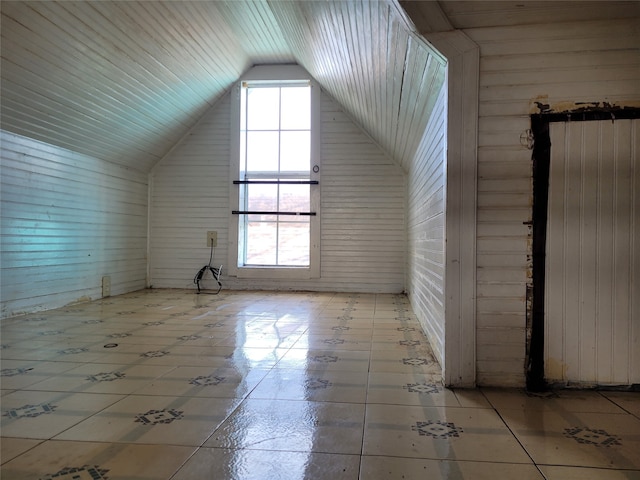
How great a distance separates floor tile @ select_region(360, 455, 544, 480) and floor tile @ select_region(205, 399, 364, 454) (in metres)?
0.13

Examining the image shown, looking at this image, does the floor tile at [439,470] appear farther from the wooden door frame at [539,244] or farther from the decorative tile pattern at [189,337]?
the decorative tile pattern at [189,337]

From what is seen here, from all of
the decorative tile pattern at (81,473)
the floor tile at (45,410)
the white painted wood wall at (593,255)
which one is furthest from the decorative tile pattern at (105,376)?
the white painted wood wall at (593,255)

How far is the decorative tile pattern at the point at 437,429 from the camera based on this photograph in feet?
5.65

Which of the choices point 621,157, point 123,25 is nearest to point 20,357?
point 123,25

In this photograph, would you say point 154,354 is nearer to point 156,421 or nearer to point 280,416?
point 156,421

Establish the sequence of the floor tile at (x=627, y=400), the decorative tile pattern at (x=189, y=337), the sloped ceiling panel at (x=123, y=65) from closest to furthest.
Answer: the floor tile at (x=627, y=400), the decorative tile pattern at (x=189, y=337), the sloped ceiling panel at (x=123, y=65)

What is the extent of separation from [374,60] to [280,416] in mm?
2965

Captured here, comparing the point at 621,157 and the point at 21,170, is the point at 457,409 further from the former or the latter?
the point at 21,170

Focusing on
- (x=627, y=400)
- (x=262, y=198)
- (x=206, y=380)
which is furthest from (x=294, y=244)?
(x=627, y=400)

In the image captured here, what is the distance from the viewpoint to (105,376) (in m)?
2.49

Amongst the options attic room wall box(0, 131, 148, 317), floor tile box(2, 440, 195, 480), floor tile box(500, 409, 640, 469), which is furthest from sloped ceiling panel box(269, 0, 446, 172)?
attic room wall box(0, 131, 148, 317)

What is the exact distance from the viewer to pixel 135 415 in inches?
75.0

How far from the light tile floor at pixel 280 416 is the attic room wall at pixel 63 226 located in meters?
1.54

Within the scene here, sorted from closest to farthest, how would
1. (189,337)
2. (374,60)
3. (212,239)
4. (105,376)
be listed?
(105,376)
(374,60)
(189,337)
(212,239)
